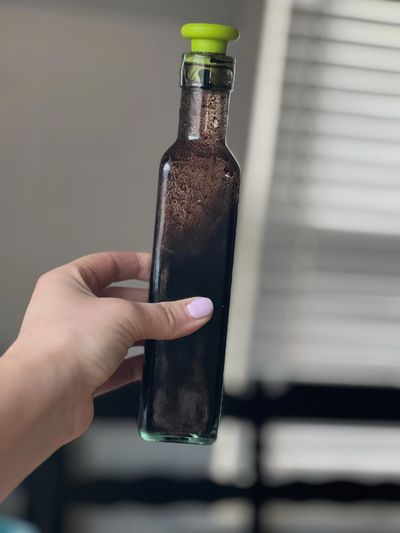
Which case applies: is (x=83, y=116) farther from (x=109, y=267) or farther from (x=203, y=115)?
(x=203, y=115)

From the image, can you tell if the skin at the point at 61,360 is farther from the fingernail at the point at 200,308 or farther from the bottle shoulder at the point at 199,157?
the bottle shoulder at the point at 199,157

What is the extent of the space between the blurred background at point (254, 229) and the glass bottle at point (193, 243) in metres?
1.31

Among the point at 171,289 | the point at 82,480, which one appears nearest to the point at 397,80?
the point at 82,480

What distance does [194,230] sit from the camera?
2.43ft

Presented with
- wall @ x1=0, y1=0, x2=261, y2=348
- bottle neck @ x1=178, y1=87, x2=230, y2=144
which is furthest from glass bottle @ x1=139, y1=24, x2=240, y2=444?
wall @ x1=0, y1=0, x2=261, y2=348

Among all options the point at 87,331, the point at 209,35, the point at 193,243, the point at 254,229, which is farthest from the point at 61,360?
the point at 254,229

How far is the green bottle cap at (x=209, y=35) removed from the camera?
68 cm

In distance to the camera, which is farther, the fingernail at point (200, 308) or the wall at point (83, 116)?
the wall at point (83, 116)

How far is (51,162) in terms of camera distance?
203 centimetres

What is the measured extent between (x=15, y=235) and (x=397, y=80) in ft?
3.18

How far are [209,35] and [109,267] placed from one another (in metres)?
0.29

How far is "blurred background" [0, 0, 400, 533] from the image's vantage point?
2012 millimetres

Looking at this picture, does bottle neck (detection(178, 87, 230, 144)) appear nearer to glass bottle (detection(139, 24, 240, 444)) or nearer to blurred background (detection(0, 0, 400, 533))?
glass bottle (detection(139, 24, 240, 444))

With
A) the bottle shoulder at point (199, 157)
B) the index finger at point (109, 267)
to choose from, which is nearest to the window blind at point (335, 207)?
the index finger at point (109, 267)
